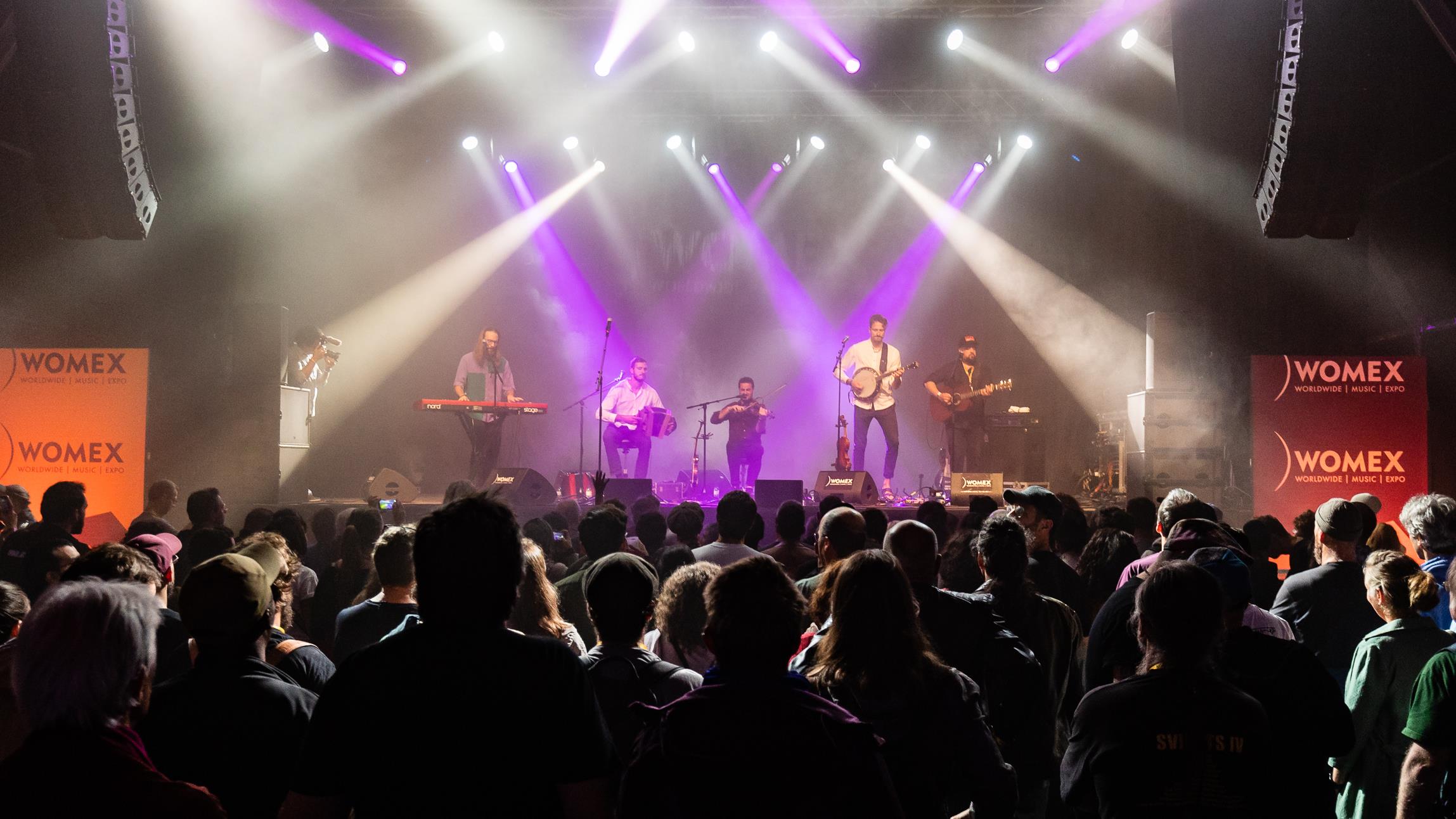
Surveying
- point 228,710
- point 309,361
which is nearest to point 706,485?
point 309,361

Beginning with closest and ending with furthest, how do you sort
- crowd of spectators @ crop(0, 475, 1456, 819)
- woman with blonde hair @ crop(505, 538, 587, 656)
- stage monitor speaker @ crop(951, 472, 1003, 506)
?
crowd of spectators @ crop(0, 475, 1456, 819)
woman with blonde hair @ crop(505, 538, 587, 656)
stage monitor speaker @ crop(951, 472, 1003, 506)

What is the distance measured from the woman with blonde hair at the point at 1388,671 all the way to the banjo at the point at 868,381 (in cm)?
939

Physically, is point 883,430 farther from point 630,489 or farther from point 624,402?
Result: point 630,489

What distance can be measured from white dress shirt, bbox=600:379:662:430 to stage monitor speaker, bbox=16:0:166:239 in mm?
6330

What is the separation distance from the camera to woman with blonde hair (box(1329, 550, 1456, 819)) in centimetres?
343

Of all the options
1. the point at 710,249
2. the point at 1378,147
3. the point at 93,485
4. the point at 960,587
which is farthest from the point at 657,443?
the point at 960,587

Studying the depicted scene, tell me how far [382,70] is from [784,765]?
12618 mm

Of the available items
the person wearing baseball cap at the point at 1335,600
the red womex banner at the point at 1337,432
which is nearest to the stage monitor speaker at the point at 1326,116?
the red womex banner at the point at 1337,432

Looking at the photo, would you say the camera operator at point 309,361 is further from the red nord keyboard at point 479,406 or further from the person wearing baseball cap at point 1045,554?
the person wearing baseball cap at point 1045,554

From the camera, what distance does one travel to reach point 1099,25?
1159 centimetres

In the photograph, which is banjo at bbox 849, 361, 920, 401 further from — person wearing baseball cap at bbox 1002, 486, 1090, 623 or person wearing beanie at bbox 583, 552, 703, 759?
person wearing beanie at bbox 583, 552, 703, 759

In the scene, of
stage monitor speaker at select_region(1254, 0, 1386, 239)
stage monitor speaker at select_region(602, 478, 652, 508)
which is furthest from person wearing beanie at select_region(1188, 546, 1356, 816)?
stage monitor speaker at select_region(602, 478, 652, 508)

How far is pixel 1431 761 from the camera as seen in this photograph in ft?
9.20

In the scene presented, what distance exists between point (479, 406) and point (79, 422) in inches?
158
